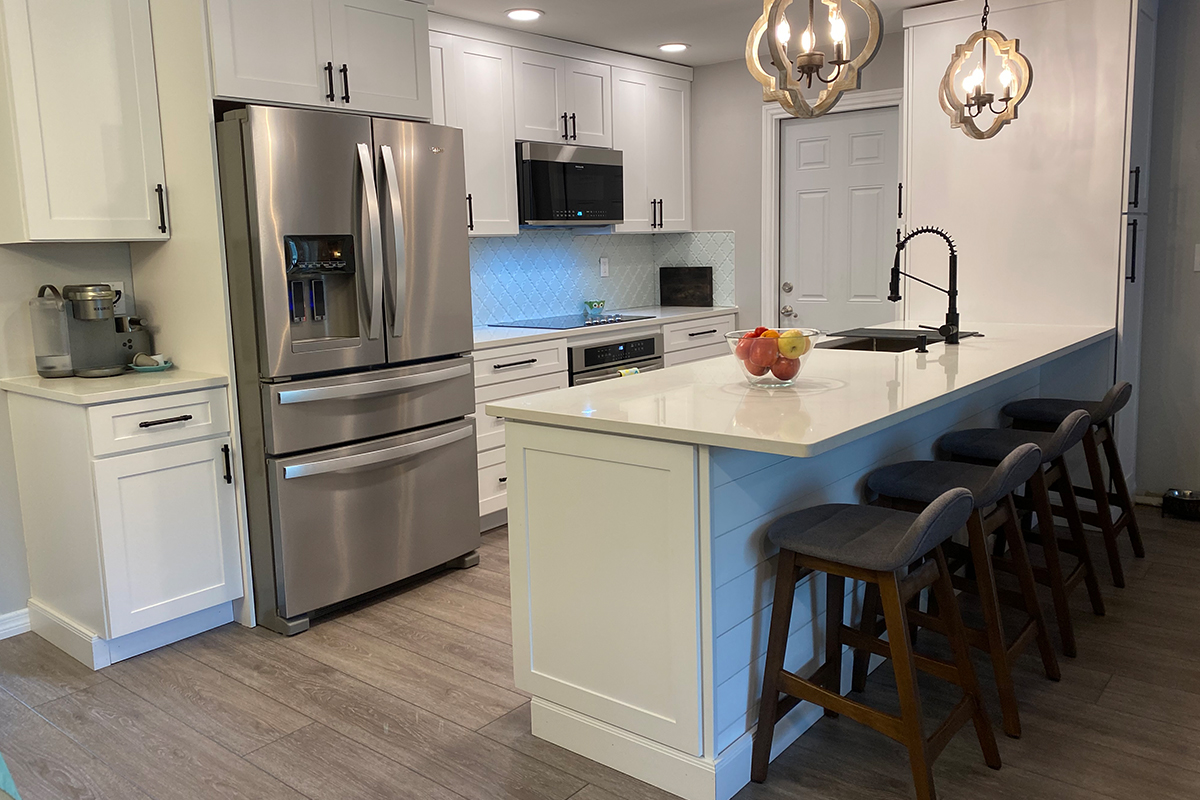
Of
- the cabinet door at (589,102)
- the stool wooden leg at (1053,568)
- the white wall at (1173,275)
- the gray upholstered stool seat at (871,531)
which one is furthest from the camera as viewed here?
the cabinet door at (589,102)

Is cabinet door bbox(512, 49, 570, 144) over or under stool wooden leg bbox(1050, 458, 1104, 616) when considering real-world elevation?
over

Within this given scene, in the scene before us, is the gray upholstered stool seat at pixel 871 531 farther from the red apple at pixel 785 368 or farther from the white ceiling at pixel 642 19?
the white ceiling at pixel 642 19

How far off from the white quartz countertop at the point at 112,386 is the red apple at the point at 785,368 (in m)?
1.90

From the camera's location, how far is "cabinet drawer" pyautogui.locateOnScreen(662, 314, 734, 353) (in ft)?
17.2

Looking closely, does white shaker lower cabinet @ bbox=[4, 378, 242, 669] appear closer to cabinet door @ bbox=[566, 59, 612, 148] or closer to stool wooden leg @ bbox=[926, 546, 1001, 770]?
stool wooden leg @ bbox=[926, 546, 1001, 770]

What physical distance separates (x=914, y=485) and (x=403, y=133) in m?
2.18

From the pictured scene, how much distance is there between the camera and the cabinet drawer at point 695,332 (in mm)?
5238

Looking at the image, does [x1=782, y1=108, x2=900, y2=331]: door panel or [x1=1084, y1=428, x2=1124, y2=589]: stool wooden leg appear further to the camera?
[x1=782, y1=108, x2=900, y2=331]: door panel

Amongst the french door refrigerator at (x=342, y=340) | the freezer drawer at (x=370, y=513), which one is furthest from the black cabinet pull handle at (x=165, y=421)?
the freezer drawer at (x=370, y=513)

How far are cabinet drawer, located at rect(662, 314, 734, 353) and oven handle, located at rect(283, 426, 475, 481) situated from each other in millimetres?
1770

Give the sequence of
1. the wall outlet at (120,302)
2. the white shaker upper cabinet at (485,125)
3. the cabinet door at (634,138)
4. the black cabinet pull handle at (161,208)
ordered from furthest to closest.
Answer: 1. the cabinet door at (634,138)
2. the white shaker upper cabinet at (485,125)
3. the wall outlet at (120,302)
4. the black cabinet pull handle at (161,208)

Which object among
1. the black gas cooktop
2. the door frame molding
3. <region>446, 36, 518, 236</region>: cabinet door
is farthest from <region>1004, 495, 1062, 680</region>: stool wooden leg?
the door frame molding

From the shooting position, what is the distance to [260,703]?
2748mm

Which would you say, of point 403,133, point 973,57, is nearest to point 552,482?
point 403,133
